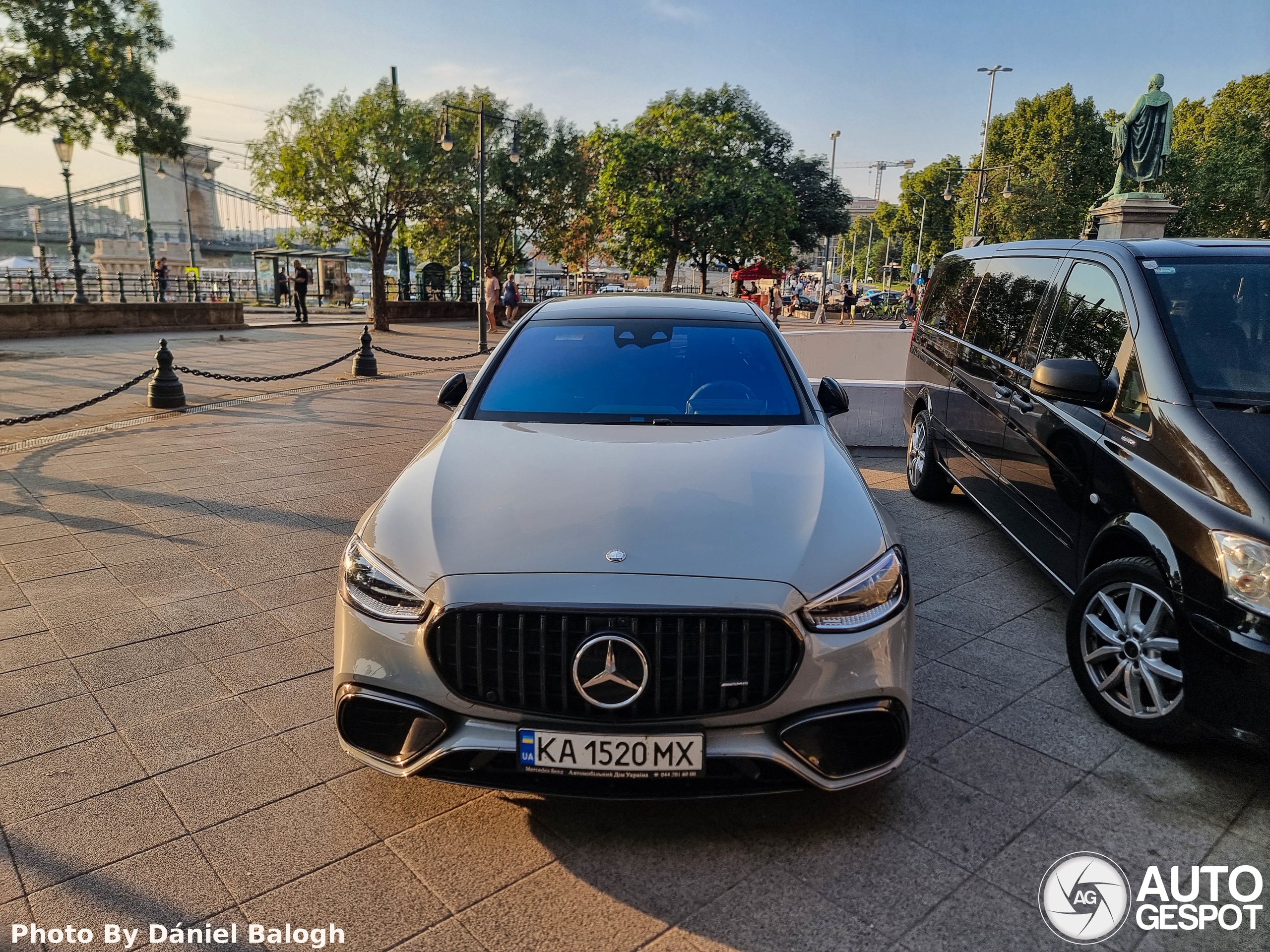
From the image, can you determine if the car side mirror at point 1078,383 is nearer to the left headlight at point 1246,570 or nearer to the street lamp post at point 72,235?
the left headlight at point 1246,570

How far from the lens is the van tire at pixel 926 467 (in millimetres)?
6801

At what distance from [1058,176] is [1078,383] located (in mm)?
54607

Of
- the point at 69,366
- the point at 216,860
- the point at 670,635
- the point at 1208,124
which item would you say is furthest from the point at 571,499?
the point at 1208,124

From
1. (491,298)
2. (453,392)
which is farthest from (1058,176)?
(453,392)

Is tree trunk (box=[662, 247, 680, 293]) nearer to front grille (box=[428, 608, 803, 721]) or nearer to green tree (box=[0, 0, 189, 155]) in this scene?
green tree (box=[0, 0, 189, 155])

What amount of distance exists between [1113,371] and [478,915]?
11.2 ft

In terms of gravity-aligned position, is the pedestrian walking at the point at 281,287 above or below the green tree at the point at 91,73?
below

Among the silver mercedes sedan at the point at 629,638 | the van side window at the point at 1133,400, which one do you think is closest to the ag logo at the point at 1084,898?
the silver mercedes sedan at the point at 629,638

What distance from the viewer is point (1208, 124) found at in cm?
5134

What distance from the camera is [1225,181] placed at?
43.7 m

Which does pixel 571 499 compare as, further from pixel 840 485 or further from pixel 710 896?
pixel 710 896

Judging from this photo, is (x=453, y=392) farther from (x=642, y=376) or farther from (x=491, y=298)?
(x=491, y=298)

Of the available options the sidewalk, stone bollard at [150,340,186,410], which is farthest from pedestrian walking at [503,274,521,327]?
stone bollard at [150,340,186,410]

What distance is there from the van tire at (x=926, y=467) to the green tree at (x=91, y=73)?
17.0 meters
